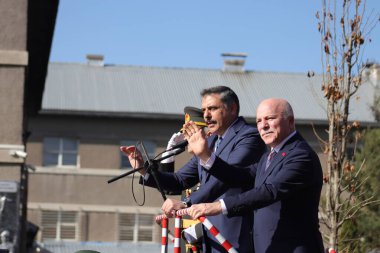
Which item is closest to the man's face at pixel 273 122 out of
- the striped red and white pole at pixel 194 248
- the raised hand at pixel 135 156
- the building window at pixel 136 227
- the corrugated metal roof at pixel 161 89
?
the raised hand at pixel 135 156

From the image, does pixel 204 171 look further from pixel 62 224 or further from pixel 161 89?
pixel 161 89

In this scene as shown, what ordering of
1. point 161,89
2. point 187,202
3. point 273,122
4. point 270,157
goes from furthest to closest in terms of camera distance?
point 161,89
point 187,202
point 270,157
point 273,122

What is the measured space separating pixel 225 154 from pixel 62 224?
41.1 meters

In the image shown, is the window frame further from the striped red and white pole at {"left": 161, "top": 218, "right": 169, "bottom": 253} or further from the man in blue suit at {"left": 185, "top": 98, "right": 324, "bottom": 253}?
the man in blue suit at {"left": 185, "top": 98, "right": 324, "bottom": 253}

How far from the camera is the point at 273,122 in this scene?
20.4ft

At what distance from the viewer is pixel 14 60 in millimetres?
17734

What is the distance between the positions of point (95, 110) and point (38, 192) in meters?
4.41

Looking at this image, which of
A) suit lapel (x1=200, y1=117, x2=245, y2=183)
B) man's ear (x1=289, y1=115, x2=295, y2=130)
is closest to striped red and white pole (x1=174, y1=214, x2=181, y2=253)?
suit lapel (x1=200, y1=117, x2=245, y2=183)

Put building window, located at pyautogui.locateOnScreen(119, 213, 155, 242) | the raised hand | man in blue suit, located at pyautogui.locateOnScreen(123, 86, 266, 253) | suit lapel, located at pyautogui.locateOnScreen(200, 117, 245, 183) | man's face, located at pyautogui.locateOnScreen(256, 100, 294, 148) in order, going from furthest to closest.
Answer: building window, located at pyautogui.locateOnScreen(119, 213, 155, 242)
the raised hand
suit lapel, located at pyautogui.locateOnScreen(200, 117, 245, 183)
man in blue suit, located at pyautogui.locateOnScreen(123, 86, 266, 253)
man's face, located at pyautogui.locateOnScreen(256, 100, 294, 148)

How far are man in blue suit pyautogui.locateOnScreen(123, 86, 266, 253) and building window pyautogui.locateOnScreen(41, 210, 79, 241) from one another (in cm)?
4045

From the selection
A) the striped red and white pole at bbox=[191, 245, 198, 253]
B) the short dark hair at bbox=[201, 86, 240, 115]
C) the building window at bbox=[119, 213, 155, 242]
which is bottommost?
the striped red and white pole at bbox=[191, 245, 198, 253]

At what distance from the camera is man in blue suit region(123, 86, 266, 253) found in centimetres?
683

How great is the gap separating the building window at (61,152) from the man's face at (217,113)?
40926 mm

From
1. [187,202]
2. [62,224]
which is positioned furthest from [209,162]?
Answer: [62,224]
